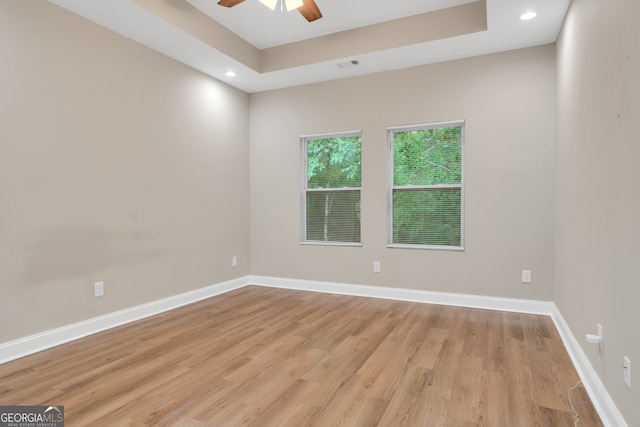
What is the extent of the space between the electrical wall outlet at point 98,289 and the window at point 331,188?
7.91 feet

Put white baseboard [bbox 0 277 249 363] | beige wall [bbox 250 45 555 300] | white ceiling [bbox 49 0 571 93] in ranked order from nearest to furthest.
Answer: white baseboard [bbox 0 277 249 363]
white ceiling [bbox 49 0 571 93]
beige wall [bbox 250 45 555 300]

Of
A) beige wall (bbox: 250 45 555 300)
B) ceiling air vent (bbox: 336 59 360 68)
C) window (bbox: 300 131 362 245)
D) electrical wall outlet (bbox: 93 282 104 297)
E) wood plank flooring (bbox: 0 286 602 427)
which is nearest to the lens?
wood plank flooring (bbox: 0 286 602 427)

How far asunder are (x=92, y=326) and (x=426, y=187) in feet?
11.9

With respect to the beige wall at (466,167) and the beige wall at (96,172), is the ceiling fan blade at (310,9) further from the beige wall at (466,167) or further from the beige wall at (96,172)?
the beige wall at (96,172)

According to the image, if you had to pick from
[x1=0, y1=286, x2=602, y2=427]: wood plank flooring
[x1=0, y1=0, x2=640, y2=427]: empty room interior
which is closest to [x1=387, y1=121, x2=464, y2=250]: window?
[x1=0, y1=0, x2=640, y2=427]: empty room interior

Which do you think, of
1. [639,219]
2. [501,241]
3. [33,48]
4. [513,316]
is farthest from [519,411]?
[33,48]

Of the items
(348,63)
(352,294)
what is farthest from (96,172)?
(352,294)

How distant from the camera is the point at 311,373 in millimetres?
2355

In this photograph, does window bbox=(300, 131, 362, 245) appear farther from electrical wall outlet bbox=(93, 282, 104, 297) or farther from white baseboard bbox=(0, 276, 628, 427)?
electrical wall outlet bbox=(93, 282, 104, 297)

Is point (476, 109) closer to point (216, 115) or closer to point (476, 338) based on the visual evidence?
point (476, 338)

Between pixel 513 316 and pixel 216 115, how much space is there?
4.07 meters

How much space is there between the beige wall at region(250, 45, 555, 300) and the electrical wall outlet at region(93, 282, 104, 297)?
2.17 meters

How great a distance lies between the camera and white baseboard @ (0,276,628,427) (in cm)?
203

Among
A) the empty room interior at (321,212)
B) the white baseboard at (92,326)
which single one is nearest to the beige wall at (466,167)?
the empty room interior at (321,212)
